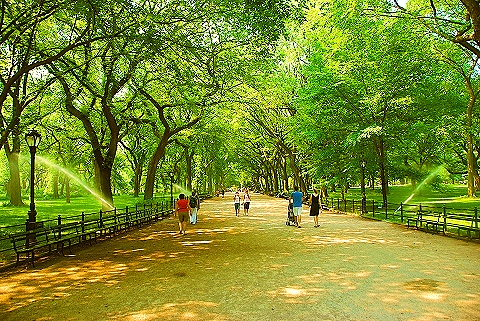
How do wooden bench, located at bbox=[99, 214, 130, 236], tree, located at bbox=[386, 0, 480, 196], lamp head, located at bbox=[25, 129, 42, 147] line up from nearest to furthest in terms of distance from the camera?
tree, located at bbox=[386, 0, 480, 196]
lamp head, located at bbox=[25, 129, 42, 147]
wooden bench, located at bbox=[99, 214, 130, 236]

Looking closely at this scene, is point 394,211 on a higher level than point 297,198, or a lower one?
lower

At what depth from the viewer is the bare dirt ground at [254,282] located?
6.26 m

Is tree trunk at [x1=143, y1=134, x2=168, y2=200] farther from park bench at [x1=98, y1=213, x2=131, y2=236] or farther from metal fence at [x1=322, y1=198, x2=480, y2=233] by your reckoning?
metal fence at [x1=322, y1=198, x2=480, y2=233]

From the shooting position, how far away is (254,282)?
320 inches

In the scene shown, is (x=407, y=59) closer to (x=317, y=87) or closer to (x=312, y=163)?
(x=317, y=87)

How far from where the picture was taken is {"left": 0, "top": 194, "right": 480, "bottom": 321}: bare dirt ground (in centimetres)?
626

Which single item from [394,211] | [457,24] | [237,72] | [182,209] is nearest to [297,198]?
[182,209]

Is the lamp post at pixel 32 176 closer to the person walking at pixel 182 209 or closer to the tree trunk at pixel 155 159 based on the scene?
the person walking at pixel 182 209

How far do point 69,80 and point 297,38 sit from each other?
20.3 m

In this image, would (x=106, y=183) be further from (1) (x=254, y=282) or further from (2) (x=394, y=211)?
(2) (x=394, y=211)

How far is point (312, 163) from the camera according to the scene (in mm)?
29719

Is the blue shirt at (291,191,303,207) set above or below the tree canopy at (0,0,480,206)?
below

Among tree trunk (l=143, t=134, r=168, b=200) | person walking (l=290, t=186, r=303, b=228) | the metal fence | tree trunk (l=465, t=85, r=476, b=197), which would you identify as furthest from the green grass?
tree trunk (l=465, t=85, r=476, b=197)

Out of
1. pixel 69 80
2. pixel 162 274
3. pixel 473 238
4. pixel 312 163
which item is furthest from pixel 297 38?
pixel 162 274
